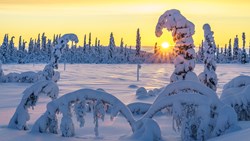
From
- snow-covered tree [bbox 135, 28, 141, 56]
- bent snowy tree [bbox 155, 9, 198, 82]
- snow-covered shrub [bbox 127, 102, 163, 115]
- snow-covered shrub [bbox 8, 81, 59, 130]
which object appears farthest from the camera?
snow-covered tree [bbox 135, 28, 141, 56]

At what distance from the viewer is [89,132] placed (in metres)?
8.56

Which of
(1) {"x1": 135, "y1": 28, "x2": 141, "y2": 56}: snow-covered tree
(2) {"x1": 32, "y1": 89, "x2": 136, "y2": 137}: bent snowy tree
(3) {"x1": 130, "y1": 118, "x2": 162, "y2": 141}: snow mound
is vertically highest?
(1) {"x1": 135, "y1": 28, "x2": 141, "y2": 56}: snow-covered tree

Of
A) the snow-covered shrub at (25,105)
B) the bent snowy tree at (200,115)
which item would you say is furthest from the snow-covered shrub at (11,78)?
the bent snowy tree at (200,115)

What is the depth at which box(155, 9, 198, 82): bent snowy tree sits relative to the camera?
11331 mm

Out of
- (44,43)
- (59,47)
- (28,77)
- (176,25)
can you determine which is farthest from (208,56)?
(44,43)

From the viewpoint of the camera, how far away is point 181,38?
12.1 metres

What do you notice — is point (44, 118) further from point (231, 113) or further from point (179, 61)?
point (179, 61)

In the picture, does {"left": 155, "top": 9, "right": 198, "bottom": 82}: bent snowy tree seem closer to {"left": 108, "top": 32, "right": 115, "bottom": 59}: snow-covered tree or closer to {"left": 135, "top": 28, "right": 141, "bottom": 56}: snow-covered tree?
{"left": 108, "top": 32, "right": 115, "bottom": 59}: snow-covered tree

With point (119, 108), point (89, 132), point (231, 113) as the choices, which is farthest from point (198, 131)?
point (89, 132)

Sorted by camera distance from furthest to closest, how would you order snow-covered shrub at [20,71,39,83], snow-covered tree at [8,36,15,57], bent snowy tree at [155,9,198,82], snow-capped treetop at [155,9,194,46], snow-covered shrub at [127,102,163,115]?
A: snow-covered tree at [8,36,15,57]
snow-covered shrub at [20,71,39,83]
snow-covered shrub at [127,102,163,115]
bent snowy tree at [155,9,198,82]
snow-capped treetop at [155,9,194,46]

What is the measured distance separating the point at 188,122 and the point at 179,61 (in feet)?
18.6

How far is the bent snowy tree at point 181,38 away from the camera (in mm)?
11331

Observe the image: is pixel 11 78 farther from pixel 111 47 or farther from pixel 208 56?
pixel 111 47

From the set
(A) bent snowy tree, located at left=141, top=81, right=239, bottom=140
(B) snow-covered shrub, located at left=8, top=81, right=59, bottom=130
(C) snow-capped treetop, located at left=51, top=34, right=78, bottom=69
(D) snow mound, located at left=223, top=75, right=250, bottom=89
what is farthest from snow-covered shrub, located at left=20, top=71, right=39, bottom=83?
(A) bent snowy tree, located at left=141, top=81, right=239, bottom=140
